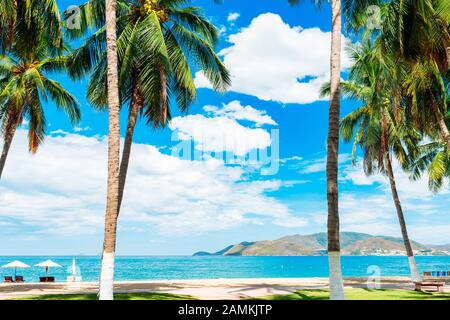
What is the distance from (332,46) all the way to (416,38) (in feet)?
20.7

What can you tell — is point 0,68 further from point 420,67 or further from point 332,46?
point 420,67

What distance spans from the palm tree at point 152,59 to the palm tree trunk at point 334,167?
6.55 metres

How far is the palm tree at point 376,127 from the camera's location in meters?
25.2

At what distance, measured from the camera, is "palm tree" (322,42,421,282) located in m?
25.2

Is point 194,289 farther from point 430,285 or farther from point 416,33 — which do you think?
point 416,33

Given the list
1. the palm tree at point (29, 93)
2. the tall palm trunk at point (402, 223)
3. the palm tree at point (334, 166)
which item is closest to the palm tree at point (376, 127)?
the tall palm trunk at point (402, 223)

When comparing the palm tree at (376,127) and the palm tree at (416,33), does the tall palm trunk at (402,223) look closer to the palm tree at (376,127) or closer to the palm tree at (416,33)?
the palm tree at (376,127)

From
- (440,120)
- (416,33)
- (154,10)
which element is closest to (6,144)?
(154,10)

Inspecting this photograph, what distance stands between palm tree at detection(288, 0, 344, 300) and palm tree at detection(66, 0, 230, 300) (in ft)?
21.5

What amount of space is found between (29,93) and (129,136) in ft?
30.3

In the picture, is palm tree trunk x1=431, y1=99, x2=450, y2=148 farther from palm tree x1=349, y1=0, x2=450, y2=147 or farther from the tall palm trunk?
the tall palm trunk

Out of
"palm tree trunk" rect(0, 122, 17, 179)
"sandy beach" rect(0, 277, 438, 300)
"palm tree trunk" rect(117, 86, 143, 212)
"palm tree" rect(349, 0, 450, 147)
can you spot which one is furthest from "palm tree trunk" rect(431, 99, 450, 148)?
"palm tree trunk" rect(0, 122, 17, 179)

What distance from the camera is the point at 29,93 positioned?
24406mm
